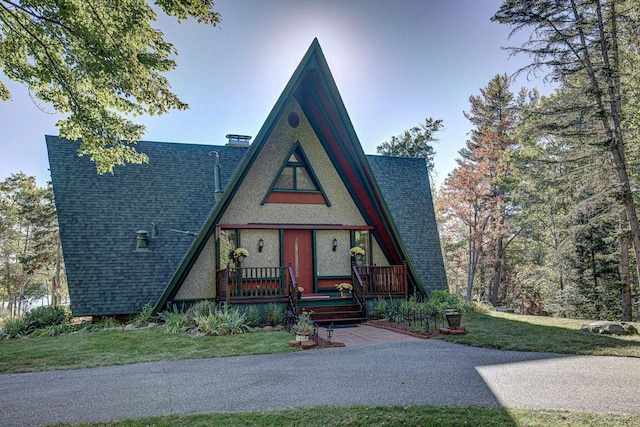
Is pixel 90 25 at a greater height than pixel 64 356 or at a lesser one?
greater

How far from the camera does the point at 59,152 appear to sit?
44.7 feet

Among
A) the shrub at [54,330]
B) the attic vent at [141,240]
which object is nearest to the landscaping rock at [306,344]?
the shrub at [54,330]

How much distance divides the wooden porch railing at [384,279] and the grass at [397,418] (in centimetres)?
786

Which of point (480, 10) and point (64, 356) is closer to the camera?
point (64, 356)

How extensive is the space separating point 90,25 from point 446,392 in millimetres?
Answer: 7781

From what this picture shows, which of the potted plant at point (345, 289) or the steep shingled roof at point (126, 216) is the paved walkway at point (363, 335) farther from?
the steep shingled roof at point (126, 216)

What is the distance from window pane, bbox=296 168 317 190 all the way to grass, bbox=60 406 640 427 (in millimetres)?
9430

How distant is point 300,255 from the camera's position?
1291 centimetres

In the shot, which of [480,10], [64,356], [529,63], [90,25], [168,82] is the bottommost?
[64,356]

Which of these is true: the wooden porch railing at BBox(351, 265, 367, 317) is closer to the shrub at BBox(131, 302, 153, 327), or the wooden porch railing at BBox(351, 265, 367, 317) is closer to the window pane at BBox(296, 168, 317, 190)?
the window pane at BBox(296, 168, 317, 190)

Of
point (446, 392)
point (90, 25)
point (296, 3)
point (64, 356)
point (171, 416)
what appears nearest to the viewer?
point (171, 416)

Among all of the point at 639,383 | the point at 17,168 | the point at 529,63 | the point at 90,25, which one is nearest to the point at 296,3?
the point at 90,25

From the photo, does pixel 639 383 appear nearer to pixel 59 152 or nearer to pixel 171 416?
pixel 171 416

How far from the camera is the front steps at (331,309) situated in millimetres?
11206
